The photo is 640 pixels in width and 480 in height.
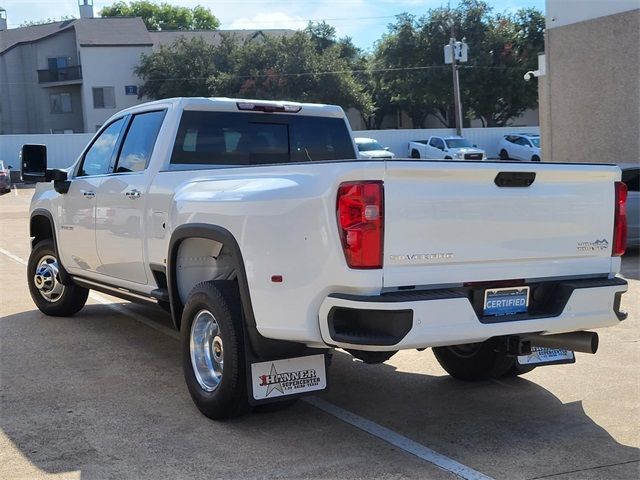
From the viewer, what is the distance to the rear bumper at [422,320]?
387 centimetres

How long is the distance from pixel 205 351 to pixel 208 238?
790mm

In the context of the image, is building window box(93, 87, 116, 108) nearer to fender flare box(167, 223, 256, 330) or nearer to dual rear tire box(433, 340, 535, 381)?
fender flare box(167, 223, 256, 330)

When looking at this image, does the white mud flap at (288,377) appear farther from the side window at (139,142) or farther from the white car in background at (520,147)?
the white car in background at (520,147)

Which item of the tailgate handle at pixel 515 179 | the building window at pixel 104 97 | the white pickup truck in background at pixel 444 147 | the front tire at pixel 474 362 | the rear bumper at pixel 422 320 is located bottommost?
the front tire at pixel 474 362

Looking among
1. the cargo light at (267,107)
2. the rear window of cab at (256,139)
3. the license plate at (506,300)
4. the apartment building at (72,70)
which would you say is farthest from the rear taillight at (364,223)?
the apartment building at (72,70)

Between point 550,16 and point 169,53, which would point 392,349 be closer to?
point 550,16

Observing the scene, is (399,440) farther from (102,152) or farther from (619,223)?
(102,152)

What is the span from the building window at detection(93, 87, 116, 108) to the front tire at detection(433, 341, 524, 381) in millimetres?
51328

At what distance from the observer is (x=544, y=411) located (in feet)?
16.7

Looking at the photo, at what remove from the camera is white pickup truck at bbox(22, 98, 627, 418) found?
3922 mm

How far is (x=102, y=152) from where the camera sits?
701cm

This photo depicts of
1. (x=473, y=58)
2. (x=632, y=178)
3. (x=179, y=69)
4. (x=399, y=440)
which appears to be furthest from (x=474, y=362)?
(x=179, y=69)

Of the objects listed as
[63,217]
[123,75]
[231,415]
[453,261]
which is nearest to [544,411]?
[453,261]

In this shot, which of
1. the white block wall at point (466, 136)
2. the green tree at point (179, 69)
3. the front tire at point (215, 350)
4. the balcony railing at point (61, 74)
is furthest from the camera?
the balcony railing at point (61, 74)
